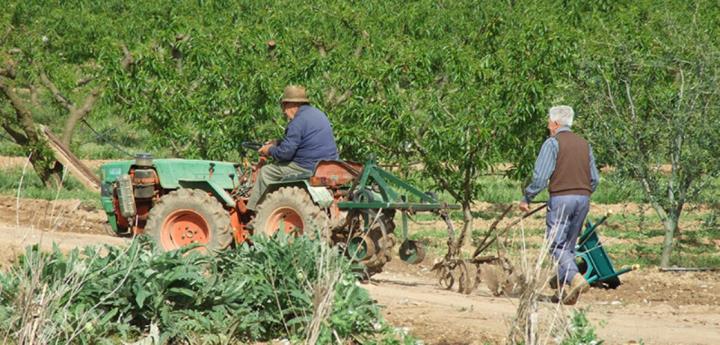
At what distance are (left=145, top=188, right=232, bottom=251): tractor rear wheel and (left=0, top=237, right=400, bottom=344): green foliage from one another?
3.10m

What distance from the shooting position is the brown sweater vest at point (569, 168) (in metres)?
9.82

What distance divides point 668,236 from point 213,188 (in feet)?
15.9

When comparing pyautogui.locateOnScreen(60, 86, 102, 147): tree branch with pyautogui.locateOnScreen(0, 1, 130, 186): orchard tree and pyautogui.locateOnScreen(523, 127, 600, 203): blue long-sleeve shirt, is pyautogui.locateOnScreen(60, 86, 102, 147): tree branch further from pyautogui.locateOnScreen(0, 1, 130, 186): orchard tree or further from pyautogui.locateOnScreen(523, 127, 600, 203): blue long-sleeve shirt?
pyautogui.locateOnScreen(523, 127, 600, 203): blue long-sleeve shirt

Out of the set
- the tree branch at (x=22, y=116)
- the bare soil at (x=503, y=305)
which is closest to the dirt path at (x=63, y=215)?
the tree branch at (x=22, y=116)

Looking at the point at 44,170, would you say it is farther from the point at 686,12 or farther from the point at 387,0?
the point at 686,12

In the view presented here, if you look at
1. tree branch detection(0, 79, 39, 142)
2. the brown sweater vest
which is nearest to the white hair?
the brown sweater vest

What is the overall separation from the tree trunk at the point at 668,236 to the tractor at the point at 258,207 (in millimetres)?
2975

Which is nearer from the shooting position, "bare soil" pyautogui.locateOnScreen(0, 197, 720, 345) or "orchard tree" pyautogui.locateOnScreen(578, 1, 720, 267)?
"bare soil" pyautogui.locateOnScreen(0, 197, 720, 345)

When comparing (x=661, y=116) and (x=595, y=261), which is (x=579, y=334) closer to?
(x=595, y=261)

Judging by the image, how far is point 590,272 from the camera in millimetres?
10781

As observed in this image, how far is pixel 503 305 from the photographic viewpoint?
388 inches

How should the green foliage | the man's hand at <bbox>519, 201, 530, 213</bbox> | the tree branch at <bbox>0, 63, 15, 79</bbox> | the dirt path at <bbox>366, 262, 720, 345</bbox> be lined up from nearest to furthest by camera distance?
the green foliage
the dirt path at <bbox>366, 262, 720, 345</bbox>
the man's hand at <bbox>519, 201, 530, 213</bbox>
the tree branch at <bbox>0, 63, 15, 79</bbox>

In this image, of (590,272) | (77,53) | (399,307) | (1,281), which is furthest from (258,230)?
(77,53)

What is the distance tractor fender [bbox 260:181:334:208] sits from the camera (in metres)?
10.9
